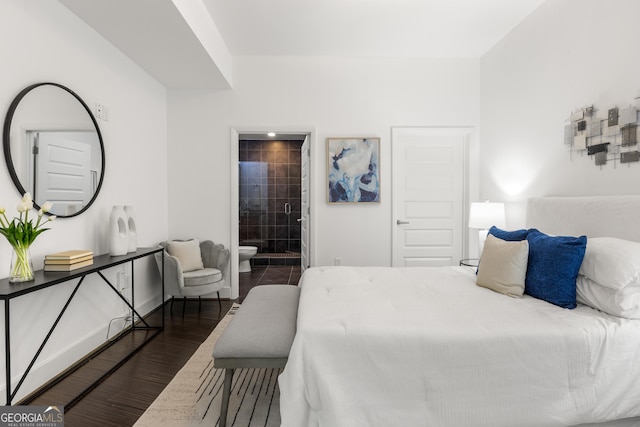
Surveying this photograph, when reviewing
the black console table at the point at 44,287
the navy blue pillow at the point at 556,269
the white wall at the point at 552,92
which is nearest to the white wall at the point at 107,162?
the black console table at the point at 44,287

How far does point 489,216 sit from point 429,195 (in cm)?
96

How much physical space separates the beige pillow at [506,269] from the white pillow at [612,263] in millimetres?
302

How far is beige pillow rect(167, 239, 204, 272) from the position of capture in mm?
3611

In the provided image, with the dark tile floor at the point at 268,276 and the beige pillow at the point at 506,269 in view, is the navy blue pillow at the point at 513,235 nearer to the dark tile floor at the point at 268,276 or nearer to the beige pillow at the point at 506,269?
the beige pillow at the point at 506,269

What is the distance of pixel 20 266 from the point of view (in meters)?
1.83

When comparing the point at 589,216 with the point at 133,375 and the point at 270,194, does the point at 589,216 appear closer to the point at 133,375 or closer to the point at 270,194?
the point at 133,375

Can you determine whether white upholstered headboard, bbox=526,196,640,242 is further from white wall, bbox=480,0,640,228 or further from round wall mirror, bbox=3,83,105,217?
round wall mirror, bbox=3,83,105,217

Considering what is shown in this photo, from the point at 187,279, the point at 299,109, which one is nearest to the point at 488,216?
the point at 299,109

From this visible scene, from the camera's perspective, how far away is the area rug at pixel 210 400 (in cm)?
177

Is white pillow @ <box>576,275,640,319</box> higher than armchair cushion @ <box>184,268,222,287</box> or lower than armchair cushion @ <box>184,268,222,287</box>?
higher

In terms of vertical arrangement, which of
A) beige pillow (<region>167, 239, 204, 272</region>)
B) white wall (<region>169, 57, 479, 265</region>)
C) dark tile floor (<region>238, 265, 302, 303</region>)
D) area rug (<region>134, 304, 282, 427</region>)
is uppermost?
white wall (<region>169, 57, 479, 265</region>)

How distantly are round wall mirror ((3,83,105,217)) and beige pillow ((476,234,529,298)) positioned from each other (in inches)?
117

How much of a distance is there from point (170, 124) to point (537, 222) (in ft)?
13.0

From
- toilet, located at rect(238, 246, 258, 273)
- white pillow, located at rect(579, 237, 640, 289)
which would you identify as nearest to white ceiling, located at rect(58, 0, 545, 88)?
white pillow, located at rect(579, 237, 640, 289)
